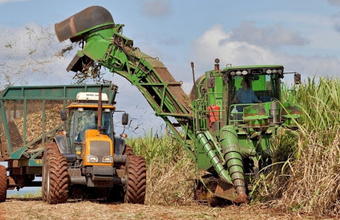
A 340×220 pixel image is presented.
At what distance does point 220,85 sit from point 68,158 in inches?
180

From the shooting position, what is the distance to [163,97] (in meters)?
20.5

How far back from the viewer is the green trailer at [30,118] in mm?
17547

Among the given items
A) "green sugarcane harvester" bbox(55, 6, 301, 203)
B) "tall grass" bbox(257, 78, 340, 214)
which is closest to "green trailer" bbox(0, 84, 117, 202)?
"green sugarcane harvester" bbox(55, 6, 301, 203)

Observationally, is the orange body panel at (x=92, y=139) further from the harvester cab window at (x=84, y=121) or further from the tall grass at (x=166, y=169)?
the tall grass at (x=166, y=169)

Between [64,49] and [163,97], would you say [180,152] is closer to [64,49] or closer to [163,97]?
[163,97]

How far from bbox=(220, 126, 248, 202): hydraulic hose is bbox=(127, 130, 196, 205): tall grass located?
309cm

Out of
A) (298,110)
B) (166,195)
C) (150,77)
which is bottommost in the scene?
(166,195)

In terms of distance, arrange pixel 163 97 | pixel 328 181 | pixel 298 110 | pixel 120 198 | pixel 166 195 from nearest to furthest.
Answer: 1. pixel 328 181
2. pixel 298 110
3. pixel 120 198
4. pixel 166 195
5. pixel 163 97

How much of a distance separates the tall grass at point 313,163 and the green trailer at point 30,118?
5.05 m

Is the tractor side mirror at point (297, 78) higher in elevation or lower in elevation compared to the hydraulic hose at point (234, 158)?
higher

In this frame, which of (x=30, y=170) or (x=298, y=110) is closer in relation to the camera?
(x=298, y=110)

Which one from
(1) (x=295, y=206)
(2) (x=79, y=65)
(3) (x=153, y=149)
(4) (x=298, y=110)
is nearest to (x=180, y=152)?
(3) (x=153, y=149)

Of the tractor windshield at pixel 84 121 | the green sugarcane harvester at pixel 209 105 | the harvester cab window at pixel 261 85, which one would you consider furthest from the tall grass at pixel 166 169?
the tractor windshield at pixel 84 121

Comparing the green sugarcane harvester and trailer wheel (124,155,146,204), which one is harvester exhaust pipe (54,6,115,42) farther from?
trailer wheel (124,155,146,204)
